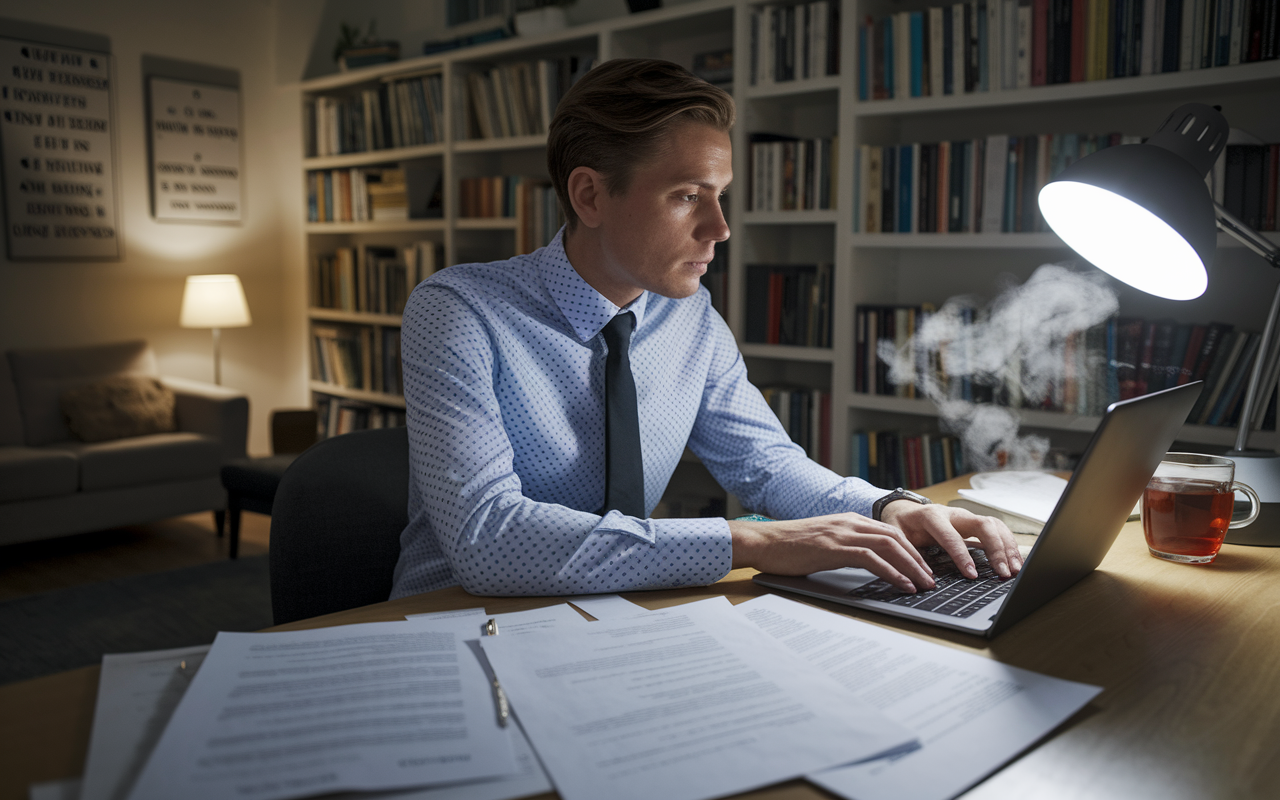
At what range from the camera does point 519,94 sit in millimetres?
3713

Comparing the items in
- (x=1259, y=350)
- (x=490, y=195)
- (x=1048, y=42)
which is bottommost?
(x=1259, y=350)

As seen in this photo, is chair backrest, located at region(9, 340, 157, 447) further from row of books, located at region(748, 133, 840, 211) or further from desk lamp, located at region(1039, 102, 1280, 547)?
desk lamp, located at region(1039, 102, 1280, 547)

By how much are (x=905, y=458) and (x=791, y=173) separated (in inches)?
37.9

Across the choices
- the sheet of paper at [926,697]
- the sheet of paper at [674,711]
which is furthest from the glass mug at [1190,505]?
the sheet of paper at [674,711]

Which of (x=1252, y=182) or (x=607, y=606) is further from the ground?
(x=1252, y=182)

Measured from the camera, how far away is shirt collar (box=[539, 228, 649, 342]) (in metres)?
1.32

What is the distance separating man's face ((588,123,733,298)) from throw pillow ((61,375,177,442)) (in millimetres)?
3474

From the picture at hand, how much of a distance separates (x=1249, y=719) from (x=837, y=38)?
97.4 inches

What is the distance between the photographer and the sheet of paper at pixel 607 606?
863 millimetres

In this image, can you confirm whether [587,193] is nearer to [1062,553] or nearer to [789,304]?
[1062,553]

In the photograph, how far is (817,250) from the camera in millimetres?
3117

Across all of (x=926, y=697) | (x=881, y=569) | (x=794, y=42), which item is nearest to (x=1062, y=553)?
(x=881, y=569)

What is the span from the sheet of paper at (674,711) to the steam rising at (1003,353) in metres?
1.89

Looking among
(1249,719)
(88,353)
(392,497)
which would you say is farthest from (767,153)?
(88,353)
